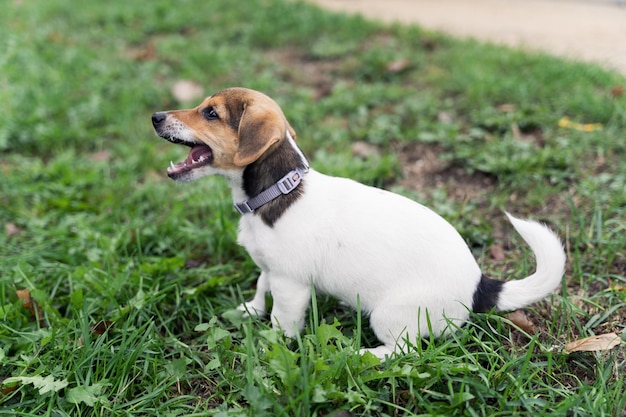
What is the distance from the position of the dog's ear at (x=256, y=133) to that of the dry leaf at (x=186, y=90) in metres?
3.23

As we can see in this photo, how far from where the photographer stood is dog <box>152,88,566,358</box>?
101 inches

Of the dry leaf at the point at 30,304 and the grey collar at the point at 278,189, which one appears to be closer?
the grey collar at the point at 278,189

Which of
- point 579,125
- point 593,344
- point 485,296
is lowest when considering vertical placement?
point 593,344

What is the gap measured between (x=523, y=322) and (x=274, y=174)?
59.9 inches

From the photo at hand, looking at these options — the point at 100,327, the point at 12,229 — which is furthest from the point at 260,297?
the point at 12,229

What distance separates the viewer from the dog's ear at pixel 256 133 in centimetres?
251

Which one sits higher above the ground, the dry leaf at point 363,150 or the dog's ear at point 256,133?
the dog's ear at point 256,133

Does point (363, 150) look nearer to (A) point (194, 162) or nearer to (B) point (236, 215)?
(B) point (236, 215)

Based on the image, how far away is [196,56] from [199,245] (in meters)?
3.45

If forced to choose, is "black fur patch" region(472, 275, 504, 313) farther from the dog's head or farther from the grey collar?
the dog's head

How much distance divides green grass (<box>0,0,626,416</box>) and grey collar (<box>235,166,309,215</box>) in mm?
622

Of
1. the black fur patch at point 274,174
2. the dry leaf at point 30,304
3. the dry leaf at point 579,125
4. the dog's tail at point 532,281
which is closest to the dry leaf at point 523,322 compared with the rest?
the dog's tail at point 532,281

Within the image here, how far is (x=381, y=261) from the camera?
2574 mm

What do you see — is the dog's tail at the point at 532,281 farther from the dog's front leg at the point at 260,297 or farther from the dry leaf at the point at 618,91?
the dry leaf at the point at 618,91
